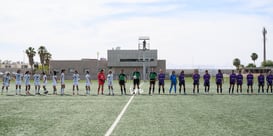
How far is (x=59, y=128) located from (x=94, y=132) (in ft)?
4.42

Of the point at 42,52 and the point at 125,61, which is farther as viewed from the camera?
the point at 42,52

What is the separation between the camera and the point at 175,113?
1476 cm

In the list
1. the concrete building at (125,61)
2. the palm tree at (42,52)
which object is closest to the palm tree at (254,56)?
the concrete building at (125,61)

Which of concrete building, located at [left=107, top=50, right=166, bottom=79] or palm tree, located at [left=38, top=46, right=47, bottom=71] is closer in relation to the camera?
concrete building, located at [left=107, top=50, right=166, bottom=79]

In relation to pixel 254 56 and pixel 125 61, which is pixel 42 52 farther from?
pixel 254 56

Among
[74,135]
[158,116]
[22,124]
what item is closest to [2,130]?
[22,124]

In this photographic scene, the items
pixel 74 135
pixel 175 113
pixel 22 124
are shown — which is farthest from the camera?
pixel 175 113

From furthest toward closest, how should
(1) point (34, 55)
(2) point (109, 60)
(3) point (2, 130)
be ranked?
1. (1) point (34, 55)
2. (2) point (109, 60)
3. (3) point (2, 130)

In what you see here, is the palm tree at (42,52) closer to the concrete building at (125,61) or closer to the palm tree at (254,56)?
the concrete building at (125,61)

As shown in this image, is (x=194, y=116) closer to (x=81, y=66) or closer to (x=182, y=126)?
(x=182, y=126)

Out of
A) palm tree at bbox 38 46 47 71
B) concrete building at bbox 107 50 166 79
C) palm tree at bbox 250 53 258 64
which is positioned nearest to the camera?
concrete building at bbox 107 50 166 79

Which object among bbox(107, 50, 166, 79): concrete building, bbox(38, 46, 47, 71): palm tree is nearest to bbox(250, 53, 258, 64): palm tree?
bbox(107, 50, 166, 79): concrete building

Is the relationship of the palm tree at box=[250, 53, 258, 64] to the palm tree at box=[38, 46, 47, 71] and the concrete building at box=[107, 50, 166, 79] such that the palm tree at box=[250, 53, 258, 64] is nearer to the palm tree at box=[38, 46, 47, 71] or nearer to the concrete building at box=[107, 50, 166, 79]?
the concrete building at box=[107, 50, 166, 79]

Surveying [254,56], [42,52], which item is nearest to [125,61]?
[42,52]
